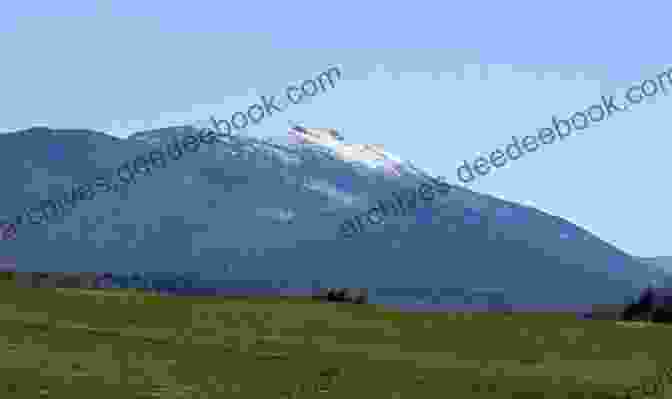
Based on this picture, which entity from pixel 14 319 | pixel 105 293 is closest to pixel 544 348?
pixel 14 319

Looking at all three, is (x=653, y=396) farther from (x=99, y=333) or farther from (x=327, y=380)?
(x=99, y=333)

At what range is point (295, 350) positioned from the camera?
4316 cm

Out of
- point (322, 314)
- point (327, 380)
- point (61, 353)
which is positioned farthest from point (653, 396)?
point (322, 314)

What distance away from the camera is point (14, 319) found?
47.6 m

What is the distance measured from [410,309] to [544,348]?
14.5 m

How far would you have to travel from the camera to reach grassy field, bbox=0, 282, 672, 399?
3406 centimetres

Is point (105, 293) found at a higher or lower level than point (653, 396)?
higher

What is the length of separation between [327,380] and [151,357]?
6.51m

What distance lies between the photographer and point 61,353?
38.0 m

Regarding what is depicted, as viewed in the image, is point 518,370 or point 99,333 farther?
point 99,333

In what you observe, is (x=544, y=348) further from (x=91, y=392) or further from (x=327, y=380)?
(x=91, y=392)

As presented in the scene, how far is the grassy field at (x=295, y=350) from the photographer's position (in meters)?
34.1

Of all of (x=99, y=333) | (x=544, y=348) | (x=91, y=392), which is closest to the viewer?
(x=91, y=392)

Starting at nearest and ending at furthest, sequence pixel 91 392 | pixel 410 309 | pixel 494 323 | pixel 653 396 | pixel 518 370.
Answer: pixel 91 392 → pixel 653 396 → pixel 518 370 → pixel 494 323 → pixel 410 309
